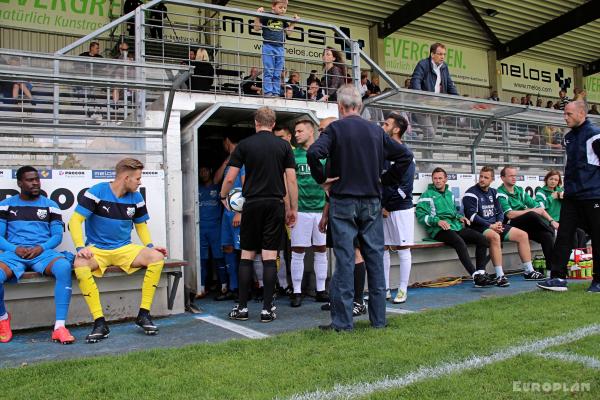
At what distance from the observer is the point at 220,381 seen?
3064 mm

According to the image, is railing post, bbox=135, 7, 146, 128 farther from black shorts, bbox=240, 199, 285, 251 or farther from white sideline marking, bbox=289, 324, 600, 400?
white sideline marking, bbox=289, 324, 600, 400

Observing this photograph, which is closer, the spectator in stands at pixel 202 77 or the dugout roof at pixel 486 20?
the spectator in stands at pixel 202 77

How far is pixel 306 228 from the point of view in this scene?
6.03 metres

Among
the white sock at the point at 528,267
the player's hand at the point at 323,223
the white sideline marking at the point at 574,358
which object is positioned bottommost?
the white sideline marking at the point at 574,358

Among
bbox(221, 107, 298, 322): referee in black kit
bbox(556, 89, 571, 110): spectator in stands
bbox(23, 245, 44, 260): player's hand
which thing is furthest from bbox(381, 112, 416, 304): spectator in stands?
bbox(556, 89, 571, 110): spectator in stands

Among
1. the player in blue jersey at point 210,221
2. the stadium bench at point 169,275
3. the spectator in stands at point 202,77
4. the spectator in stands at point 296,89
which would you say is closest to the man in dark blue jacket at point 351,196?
the stadium bench at point 169,275

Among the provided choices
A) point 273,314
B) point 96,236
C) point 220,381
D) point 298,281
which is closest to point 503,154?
point 298,281

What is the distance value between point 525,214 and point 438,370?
17.6 ft

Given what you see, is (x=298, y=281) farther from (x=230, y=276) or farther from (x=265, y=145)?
(x=265, y=145)

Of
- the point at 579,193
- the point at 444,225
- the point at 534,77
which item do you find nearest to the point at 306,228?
the point at 444,225

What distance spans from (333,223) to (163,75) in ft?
8.18

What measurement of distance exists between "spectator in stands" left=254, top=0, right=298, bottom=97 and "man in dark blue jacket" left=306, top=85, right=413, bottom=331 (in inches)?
125
